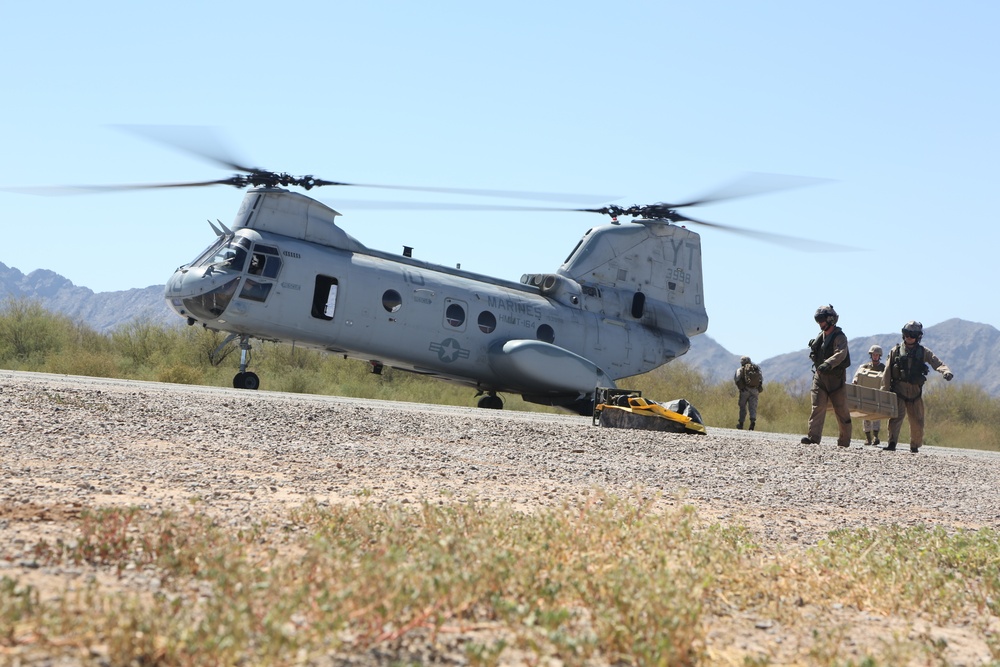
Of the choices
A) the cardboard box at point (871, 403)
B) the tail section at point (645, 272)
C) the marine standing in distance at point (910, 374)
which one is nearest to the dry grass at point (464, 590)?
the cardboard box at point (871, 403)

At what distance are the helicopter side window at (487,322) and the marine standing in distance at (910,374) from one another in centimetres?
777

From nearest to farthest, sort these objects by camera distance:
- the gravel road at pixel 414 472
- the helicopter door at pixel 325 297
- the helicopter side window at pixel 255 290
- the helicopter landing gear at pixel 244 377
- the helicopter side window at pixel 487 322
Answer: the gravel road at pixel 414 472, the helicopter side window at pixel 255 290, the helicopter landing gear at pixel 244 377, the helicopter door at pixel 325 297, the helicopter side window at pixel 487 322

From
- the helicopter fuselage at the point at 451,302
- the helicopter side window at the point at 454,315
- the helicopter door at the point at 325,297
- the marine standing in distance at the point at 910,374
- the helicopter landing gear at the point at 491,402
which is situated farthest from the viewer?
the helicopter landing gear at the point at 491,402

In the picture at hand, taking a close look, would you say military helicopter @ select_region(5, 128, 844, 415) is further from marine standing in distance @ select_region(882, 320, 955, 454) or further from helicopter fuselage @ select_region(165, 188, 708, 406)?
marine standing in distance @ select_region(882, 320, 955, 454)

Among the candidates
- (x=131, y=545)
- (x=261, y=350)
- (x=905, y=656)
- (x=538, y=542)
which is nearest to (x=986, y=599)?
(x=905, y=656)

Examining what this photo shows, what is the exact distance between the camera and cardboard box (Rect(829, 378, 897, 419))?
15.8 m

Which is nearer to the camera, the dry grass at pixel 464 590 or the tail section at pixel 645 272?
the dry grass at pixel 464 590

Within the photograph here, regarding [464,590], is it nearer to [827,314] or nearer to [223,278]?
[827,314]

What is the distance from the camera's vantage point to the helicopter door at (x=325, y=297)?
1892 cm

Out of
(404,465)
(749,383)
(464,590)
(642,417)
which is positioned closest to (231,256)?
(642,417)

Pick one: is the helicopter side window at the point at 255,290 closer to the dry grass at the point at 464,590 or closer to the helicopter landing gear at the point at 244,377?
the helicopter landing gear at the point at 244,377

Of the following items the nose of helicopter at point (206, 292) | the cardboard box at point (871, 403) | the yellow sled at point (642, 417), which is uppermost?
the nose of helicopter at point (206, 292)

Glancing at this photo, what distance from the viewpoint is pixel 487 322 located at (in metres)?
20.9

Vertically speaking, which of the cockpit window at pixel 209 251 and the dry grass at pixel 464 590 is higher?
the cockpit window at pixel 209 251
